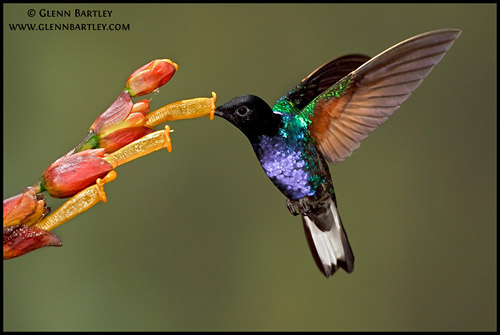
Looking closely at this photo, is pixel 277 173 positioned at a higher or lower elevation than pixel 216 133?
lower

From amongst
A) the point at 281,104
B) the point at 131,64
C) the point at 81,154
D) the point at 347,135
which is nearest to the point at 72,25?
the point at 131,64

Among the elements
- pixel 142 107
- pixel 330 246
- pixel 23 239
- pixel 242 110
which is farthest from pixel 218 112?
pixel 330 246

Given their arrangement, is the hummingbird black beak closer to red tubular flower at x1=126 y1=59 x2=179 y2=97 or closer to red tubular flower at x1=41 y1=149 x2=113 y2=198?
red tubular flower at x1=126 y1=59 x2=179 y2=97

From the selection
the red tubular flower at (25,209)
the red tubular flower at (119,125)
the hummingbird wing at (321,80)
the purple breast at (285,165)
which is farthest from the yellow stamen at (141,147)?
the hummingbird wing at (321,80)

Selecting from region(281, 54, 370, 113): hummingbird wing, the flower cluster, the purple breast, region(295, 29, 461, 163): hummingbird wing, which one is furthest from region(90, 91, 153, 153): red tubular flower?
region(281, 54, 370, 113): hummingbird wing

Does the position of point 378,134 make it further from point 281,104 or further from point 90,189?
point 90,189

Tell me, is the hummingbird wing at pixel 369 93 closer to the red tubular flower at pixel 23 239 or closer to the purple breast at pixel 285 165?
the purple breast at pixel 285 165

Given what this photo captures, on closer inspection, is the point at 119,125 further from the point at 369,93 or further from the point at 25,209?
the point at 369,93

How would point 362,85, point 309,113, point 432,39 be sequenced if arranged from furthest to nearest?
point 309,113
point 362,85
point 432,39
